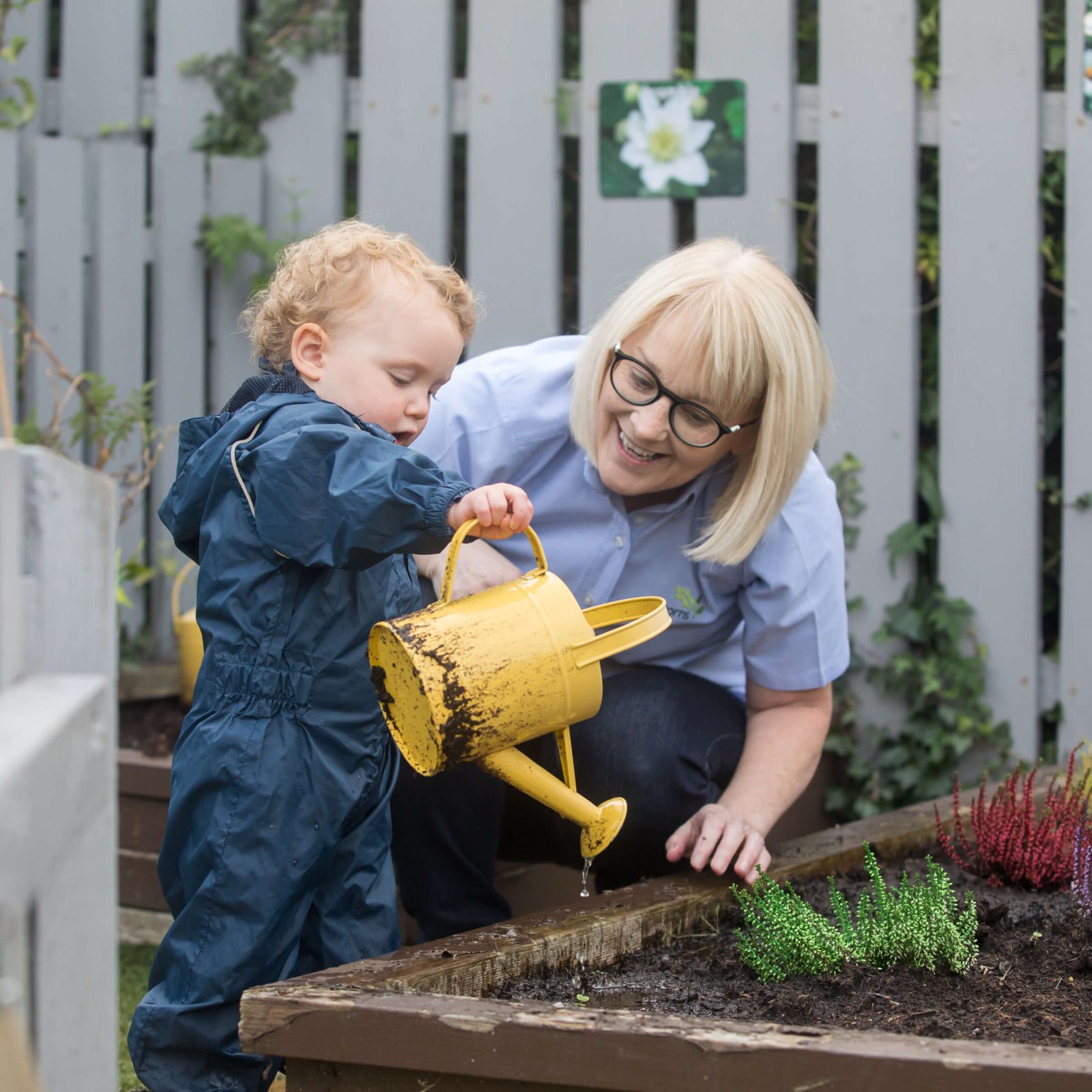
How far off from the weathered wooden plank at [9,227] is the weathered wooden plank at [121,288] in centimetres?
21

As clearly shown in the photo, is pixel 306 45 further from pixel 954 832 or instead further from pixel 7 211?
pixel 954 832

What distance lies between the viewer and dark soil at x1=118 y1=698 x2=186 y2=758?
2865mm

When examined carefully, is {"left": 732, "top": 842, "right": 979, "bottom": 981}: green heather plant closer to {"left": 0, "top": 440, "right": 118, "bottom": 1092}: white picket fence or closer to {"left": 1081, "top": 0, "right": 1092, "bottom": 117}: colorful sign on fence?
{"left": 0, "top": 440, "right": 118, "bottom": 1092}: white picket fence

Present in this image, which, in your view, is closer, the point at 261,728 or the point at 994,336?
the point at 261,728

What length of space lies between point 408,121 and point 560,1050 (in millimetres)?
2609

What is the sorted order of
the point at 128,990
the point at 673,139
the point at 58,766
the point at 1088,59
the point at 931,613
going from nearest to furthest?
the point at 58,766 < the point at 128,990 < the point at 1088,59 < the point at 931,613 < the point at 673,139

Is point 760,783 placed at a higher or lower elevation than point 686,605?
lower

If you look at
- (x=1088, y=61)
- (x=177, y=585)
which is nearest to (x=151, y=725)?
(x=177, y=585)

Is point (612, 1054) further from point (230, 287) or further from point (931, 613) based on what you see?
point (230, 287)

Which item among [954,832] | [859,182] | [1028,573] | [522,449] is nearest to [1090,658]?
[1028,573]

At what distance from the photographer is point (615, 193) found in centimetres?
315

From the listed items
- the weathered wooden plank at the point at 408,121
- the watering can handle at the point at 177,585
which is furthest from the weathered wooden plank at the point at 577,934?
the weathered wooden plank at the point at 408,121

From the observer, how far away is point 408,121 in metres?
3.28

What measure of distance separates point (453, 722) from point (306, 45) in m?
2.44
